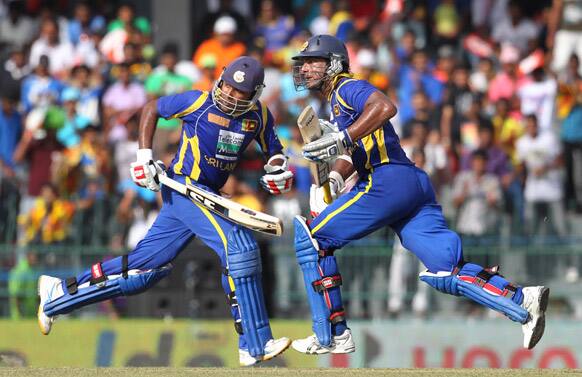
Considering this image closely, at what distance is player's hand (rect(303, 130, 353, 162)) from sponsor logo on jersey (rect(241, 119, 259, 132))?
3.32 ft

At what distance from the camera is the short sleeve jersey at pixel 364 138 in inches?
343

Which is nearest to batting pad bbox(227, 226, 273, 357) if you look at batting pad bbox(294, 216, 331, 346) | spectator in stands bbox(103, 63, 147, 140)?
batting pad bbox(294, 216, 331, 346)

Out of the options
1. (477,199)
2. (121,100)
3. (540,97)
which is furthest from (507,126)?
(121,100)

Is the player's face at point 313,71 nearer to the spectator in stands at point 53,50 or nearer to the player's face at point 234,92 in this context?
the player's face at point 234,92

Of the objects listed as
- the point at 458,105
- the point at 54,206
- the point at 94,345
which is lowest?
the point at 94,345

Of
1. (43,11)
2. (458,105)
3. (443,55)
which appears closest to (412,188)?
(458,105)

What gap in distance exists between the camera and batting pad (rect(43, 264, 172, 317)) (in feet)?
30.8

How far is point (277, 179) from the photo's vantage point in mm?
9273

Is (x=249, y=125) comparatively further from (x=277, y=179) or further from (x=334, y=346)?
(x=334, y=346)

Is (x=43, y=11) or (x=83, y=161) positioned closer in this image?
(x=83, y=161)

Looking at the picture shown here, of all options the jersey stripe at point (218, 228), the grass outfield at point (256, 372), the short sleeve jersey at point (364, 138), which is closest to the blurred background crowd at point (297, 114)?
the jersey stripe at point (218, 228)

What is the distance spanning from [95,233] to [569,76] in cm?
589

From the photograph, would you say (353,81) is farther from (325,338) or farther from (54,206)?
(54,206)

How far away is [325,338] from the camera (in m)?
8.81
